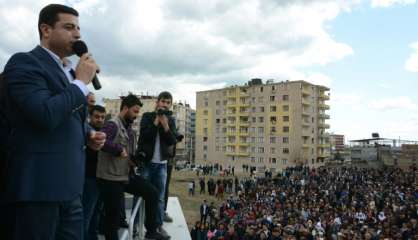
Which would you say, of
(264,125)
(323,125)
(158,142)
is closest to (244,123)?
(264,125)

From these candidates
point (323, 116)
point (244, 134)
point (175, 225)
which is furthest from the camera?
point (323, 116)

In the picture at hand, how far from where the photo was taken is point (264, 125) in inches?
2884

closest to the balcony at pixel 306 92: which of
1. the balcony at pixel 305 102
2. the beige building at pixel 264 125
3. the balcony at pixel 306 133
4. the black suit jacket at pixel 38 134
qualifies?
the beige building at pixel 264 125

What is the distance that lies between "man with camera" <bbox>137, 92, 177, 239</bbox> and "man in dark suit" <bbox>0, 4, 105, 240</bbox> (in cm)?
263

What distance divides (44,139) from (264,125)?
7220 cm

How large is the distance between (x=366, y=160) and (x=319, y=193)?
3581cm

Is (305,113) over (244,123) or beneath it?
over

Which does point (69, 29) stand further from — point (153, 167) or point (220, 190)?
point (220, 190)

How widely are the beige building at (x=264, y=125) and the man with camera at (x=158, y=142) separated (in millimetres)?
64291

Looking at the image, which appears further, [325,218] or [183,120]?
[183,120]

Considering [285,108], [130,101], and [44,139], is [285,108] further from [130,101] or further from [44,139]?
[44,139]

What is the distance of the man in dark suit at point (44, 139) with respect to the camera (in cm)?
197

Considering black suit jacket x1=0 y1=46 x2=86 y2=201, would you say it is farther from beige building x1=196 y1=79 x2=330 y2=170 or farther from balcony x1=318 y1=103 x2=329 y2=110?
balcony x1=318 y1=103 x2=329 y2=110

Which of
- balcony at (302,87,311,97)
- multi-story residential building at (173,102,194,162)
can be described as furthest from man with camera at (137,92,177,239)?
multi-story residential building at (173,102,194,162)
